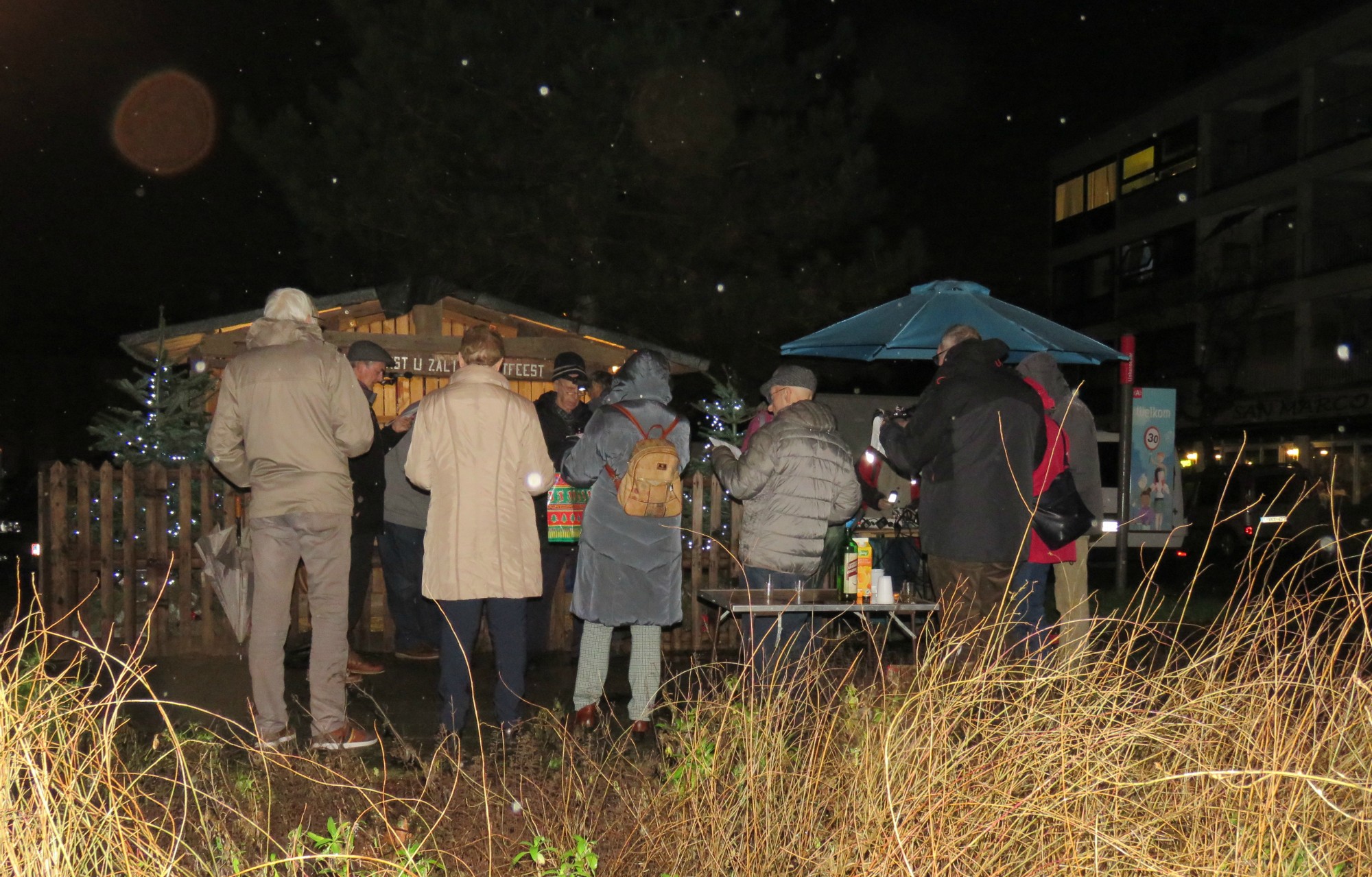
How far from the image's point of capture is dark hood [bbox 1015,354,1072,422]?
21.0ft

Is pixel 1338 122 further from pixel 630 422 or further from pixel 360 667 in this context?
pixel 360 667

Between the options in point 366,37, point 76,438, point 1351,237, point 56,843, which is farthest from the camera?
point 76,438

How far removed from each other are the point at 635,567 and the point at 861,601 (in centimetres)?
127

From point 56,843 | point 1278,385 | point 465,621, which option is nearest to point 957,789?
point 56,843

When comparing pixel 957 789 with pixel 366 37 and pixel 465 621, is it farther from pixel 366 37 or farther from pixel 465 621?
pixel 366 37

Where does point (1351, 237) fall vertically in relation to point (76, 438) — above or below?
above

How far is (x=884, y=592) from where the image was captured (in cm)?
619

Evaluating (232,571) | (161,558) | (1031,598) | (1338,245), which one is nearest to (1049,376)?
(1031,598)

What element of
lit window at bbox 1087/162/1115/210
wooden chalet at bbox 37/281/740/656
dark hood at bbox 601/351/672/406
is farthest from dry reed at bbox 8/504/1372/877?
lit window at bbox 1087/162/1115/210

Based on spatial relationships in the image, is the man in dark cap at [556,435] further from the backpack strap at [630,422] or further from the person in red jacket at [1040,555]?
the person in red jacket at [1040,555]

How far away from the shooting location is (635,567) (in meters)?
5.82

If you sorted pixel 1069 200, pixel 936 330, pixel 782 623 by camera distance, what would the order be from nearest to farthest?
1. pixel 782 623
2. pixel 936 330
3. pixel 1069 200

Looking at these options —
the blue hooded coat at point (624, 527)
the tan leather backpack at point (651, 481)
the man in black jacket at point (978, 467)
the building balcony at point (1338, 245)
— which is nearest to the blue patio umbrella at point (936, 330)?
the man in black jacket at point (978, 467)

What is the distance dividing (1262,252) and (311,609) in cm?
3515
